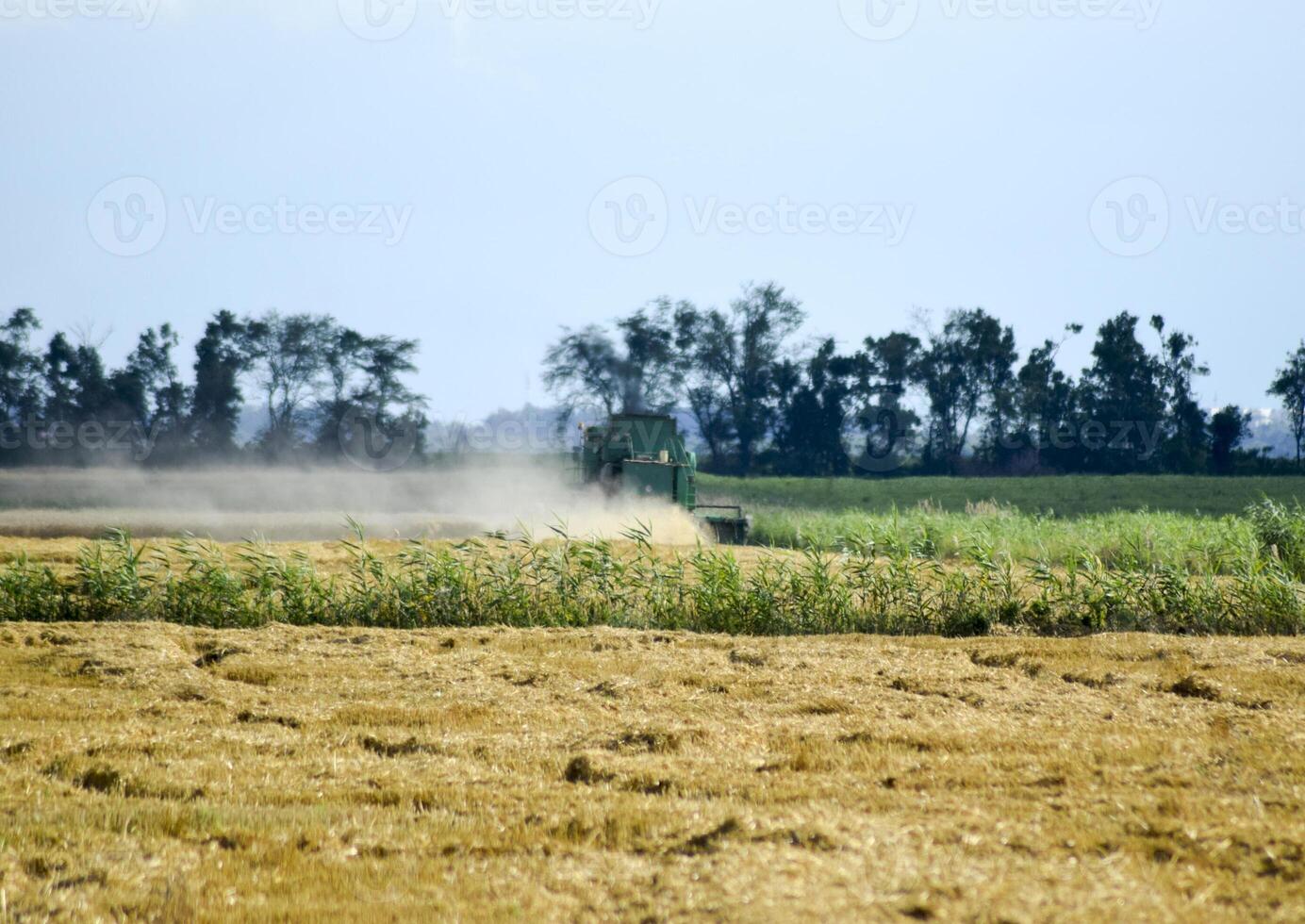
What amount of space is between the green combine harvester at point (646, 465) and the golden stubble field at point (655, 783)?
12.3 m

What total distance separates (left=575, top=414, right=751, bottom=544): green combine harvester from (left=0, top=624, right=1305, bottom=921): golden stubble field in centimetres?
1228

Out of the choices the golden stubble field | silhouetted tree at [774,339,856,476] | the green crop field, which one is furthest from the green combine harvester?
silhouetted tree at [774,339,856,476]

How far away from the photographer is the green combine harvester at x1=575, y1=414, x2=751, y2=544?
68.9ft

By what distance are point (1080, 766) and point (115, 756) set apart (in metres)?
4.66

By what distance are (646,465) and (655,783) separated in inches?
A: 634

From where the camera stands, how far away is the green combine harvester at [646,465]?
68.9 feet

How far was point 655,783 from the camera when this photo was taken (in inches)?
200

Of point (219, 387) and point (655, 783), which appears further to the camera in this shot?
point (219, 387)

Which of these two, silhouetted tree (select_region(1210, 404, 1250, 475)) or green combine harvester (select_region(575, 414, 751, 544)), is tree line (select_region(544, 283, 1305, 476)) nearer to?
silhouetted tree (select_region(1210, 404, 1250, 475))

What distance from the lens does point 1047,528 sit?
19.5m

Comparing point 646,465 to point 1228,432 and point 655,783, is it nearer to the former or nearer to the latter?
point 655,783

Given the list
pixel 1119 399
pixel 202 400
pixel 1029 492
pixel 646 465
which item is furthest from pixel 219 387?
pixel 1119 399

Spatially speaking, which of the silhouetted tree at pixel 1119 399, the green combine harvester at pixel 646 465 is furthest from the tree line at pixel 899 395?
the green combine harvester at pixel 646 465

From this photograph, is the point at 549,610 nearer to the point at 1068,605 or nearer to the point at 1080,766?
the point at 1068,605
